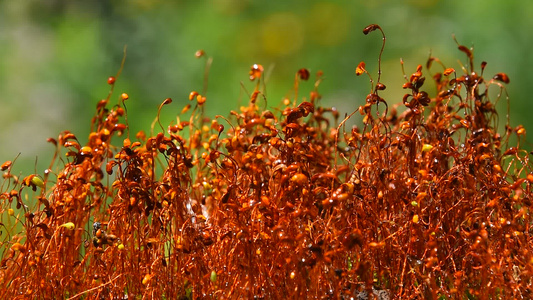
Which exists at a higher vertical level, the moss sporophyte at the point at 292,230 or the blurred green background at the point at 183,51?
the blurred green background at the point at 183,51

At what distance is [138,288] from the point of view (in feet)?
5.18

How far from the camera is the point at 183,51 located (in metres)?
5.07

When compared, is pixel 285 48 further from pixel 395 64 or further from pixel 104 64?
pixel 104 64

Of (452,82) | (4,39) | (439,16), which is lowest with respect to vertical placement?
(452,82)

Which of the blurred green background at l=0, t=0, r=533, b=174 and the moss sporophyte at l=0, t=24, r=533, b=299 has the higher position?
the blurred green background at l=0, t=0, r=533, b=174

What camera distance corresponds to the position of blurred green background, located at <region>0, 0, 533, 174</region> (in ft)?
15.6

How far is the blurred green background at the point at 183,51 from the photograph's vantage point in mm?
4762

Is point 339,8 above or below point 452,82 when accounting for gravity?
above

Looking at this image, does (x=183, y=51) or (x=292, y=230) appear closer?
(x=292, y=230)

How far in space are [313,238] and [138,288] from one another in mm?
441

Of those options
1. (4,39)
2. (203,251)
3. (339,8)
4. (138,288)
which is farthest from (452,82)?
(4,39)

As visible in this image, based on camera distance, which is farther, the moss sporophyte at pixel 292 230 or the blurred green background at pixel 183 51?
the blurred green background at pixel 183 51

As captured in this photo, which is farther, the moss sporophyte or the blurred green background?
the blurred green background

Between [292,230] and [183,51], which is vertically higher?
[183,51]
